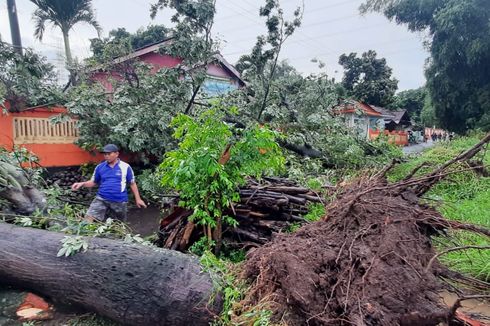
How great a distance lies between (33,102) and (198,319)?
24.4 feet

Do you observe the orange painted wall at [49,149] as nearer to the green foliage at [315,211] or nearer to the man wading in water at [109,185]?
the man wading in water at [109,185]

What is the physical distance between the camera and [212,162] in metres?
3.52

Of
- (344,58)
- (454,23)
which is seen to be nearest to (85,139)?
(454,23)

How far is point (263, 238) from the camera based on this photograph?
4.10 metres

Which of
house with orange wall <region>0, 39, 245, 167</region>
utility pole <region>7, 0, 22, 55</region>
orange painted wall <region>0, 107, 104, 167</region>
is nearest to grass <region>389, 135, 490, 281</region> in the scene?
house with orange wall <region>0, 39, 245, 167</region>

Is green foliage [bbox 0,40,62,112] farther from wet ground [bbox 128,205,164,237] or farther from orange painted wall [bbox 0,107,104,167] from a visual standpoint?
wet ground [bbox 128,205,164,237]

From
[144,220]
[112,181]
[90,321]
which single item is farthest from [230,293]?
[144,220]

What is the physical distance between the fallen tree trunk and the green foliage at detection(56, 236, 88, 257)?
45 mm

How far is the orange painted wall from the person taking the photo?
7457 mm

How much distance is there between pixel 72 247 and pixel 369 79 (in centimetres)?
3489

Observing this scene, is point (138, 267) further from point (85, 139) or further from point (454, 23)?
point (454, 23)

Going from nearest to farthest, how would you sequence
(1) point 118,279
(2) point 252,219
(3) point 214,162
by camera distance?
(1) point 118,279
(3) point 214,162
(2) point 252,219

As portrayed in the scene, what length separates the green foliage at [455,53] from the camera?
604 inches

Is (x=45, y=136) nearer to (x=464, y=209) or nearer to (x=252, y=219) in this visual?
(x=252, y=219)
